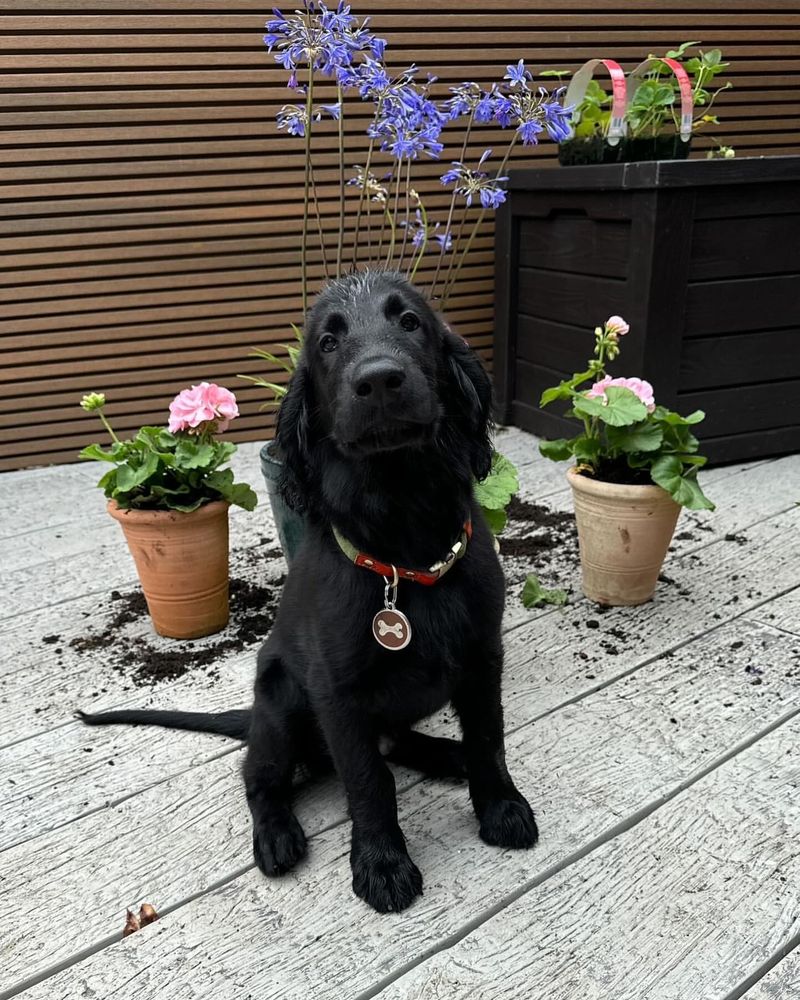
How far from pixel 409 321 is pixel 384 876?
3.25 feet

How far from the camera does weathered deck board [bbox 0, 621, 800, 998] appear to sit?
129 centimetres

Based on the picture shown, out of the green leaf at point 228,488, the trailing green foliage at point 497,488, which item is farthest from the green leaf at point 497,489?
the green leaf at point 228,488

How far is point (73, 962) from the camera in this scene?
128 cm

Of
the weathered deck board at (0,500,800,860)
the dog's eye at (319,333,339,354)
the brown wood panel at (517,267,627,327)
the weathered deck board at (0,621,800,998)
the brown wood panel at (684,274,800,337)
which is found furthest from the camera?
the brown wood panel at (517,267,627,327)

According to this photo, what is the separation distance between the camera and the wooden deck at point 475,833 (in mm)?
1234

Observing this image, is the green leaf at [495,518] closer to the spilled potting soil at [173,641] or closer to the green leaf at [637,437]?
the green leaf at [637,437]

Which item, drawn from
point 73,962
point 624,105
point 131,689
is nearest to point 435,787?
point 73,962

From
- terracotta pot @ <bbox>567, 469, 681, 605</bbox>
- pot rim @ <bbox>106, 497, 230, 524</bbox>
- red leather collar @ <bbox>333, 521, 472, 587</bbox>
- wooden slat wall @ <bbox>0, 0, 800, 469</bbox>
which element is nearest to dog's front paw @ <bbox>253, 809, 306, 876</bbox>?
red leather collar @ <bbox>333, 521, 472, 587</bbox>

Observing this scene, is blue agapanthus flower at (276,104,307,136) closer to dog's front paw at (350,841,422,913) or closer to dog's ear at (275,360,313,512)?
dog's ear at (275,360,313,512)

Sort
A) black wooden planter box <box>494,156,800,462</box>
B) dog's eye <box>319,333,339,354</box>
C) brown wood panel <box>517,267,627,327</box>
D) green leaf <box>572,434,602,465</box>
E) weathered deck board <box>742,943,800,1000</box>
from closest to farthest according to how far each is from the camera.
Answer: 1. weathered deck board <box>742,943,800,1000</box>
2. dog's eye <box>319,333,339,354</box>
3. green leaf <box>572,434,602,465</box>
4. black wooden planter box <box>494,156,800,462</box>
5. brown wood panel <box>517,267,627,327</box>

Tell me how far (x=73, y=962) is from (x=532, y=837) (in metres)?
0.82

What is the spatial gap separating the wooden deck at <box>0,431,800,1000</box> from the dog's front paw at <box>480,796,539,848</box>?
0.08ft

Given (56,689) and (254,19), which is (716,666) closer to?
(56,689)

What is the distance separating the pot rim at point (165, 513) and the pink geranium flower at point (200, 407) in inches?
9.1
